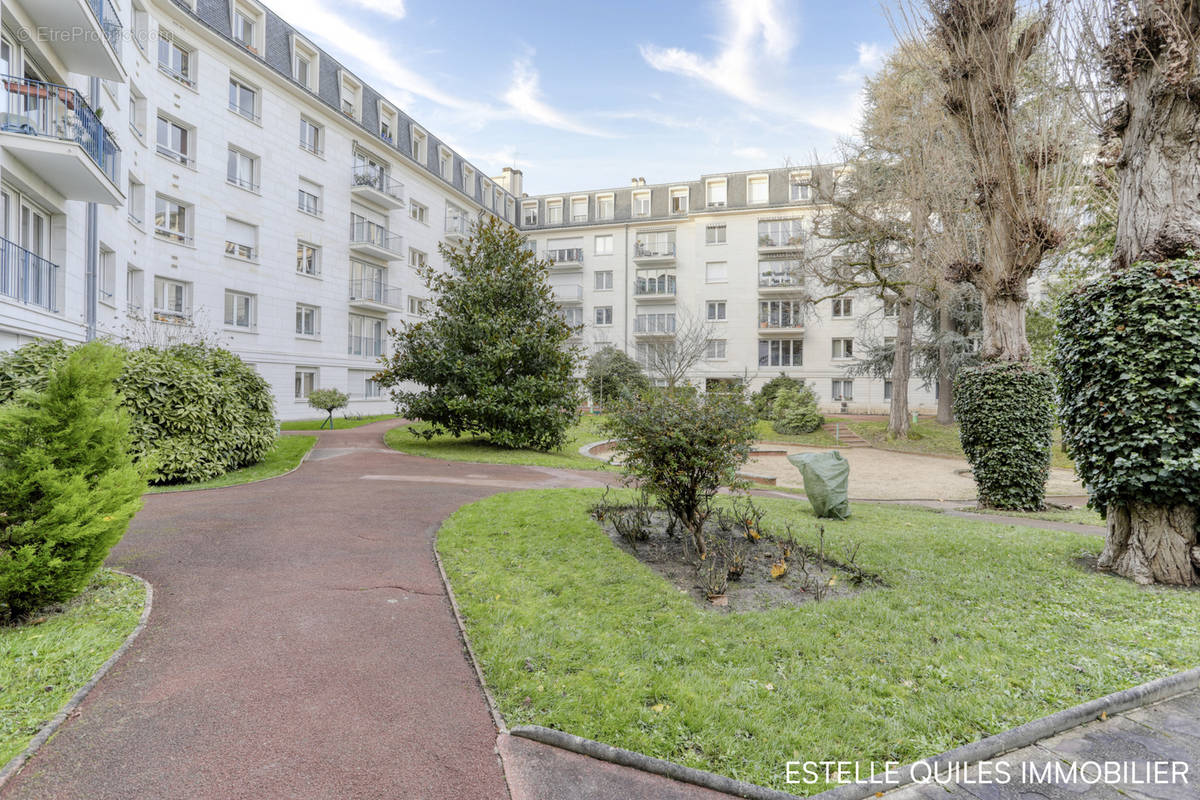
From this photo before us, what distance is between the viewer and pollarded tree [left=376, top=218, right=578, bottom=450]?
16484 millimetres

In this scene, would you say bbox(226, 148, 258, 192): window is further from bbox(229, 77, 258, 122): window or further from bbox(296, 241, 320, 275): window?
bbox(296, 241, 320, 275): window

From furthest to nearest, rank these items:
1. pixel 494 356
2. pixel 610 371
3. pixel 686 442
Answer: pixel 610 371
pixel 494 356
pixel 686 442

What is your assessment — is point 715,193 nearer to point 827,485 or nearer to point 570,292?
point 570,292

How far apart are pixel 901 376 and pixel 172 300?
2913 centimetres

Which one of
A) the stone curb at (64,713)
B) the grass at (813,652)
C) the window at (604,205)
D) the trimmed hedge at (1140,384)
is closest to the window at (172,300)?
the grass at (813,652)

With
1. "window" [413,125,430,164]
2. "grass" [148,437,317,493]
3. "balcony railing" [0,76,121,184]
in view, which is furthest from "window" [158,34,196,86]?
"grass" [148,437,317,493]

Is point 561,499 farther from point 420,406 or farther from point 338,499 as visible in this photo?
point 420,406

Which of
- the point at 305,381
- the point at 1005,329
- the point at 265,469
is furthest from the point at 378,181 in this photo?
the point at 1005,329

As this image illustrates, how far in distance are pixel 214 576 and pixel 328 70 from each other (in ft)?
97.6

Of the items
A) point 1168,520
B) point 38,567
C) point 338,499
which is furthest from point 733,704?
point 338,499

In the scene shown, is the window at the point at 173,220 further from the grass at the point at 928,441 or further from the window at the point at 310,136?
the grass at the point at 928,441

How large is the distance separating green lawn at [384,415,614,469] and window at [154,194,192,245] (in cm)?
1037

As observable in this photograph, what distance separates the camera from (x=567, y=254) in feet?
148

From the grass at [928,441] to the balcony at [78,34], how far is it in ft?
85.3
